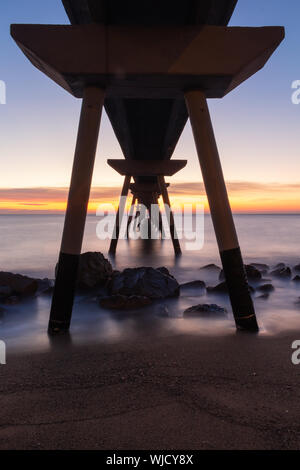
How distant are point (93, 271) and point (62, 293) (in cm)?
302

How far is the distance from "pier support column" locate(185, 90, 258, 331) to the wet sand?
0.52 meters

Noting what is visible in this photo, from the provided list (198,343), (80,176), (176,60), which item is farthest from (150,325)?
(176,60)

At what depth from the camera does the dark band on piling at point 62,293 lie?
3.88 meters

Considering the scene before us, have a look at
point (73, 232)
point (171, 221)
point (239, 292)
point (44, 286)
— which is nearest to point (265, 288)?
point (239, 292)

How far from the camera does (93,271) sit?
6.92 meters

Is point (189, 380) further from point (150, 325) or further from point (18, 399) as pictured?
point (150, 325)

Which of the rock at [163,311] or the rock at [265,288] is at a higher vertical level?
the rock at [265,288]

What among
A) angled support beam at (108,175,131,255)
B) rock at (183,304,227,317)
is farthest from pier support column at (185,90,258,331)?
angled support beam at (108,175,131,255)

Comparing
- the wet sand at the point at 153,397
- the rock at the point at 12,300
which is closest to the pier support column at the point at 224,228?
the wet sand at the point at 153,397

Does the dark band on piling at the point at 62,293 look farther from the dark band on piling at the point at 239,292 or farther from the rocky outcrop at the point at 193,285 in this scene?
the rocky outcrop at the point at 193,285

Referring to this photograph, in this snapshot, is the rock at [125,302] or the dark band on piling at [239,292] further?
the rock at [125,302]

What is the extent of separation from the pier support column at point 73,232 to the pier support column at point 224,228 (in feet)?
4.17

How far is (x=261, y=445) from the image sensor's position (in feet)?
6.00
